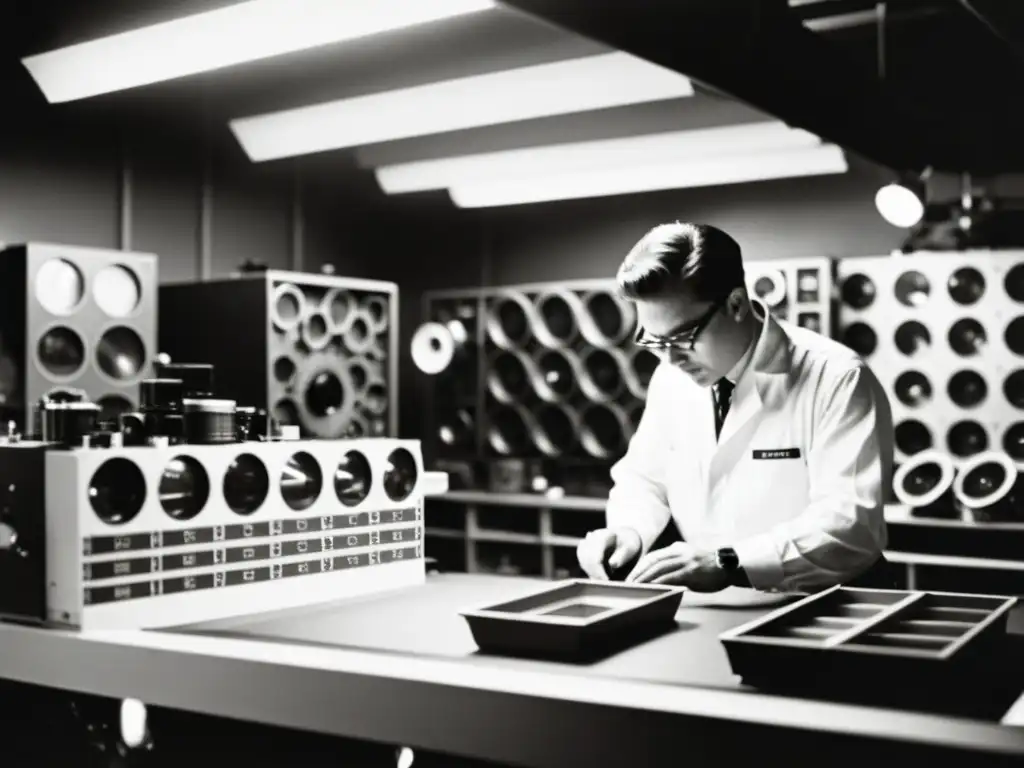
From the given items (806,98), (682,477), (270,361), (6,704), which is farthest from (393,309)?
(6,704)

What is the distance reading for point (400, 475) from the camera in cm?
260

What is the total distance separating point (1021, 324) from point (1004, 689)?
13.4ft

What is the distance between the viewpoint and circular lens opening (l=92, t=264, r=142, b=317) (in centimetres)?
473

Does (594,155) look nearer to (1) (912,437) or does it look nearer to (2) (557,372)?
(2) (557,372)

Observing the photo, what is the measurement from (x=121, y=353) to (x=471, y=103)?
1790 mm

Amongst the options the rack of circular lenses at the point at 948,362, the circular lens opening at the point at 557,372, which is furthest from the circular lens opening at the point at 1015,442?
the circular lens opening at the point at 557,372

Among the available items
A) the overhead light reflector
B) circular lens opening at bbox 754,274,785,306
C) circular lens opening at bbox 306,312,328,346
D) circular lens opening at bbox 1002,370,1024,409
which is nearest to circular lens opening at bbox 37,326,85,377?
circular lens opening at bbox 306,312,328,346

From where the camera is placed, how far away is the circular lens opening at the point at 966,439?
545cm

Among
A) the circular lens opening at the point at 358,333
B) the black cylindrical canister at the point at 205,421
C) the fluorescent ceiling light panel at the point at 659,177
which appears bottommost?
the black cylindrical canister at the point at 205,421

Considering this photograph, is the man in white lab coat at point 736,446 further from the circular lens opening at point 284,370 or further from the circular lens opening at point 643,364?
the circular lens opening at point 643,364

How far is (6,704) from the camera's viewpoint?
235cm

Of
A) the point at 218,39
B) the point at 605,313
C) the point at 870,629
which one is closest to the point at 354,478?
the point at 870,629

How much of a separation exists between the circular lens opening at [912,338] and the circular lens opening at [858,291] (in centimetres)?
21

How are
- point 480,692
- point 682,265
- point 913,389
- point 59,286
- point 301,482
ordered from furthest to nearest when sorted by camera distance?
1. point 913,389
2. point 59,286
3. point 682,265
4. point 301,482
5. point 480,692
